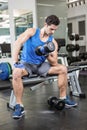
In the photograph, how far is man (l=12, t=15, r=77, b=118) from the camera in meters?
2.76

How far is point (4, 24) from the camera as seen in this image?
6.59 m

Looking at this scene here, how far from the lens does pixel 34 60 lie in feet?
9.93

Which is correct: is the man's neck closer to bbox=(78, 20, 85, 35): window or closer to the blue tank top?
the blue tank top

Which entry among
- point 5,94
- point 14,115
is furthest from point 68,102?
point 5,94

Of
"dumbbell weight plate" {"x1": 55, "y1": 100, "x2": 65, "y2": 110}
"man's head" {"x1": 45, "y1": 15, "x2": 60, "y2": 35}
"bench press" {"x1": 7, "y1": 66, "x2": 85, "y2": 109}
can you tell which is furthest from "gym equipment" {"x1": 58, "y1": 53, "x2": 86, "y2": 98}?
"man's head" {"x1": 45, "y1": 15, "x2": 60, "y2": 35}

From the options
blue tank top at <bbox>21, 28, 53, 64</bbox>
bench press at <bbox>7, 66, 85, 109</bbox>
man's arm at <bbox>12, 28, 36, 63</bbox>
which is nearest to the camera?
man's arm at <bbox>12, 28, 36, 63</bbox>

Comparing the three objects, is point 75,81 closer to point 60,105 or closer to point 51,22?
point 60,105

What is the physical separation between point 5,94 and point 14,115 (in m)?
1.49

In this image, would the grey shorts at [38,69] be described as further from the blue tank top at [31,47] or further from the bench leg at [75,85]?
the bench leg at [75,85]

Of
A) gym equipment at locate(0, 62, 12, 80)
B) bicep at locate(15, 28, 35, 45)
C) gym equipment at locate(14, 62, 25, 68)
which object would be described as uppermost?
bicep at locate(15, 28, 35, 45)

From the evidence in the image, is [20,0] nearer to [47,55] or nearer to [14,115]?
[47,55]

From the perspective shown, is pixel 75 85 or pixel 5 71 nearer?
pixel 75 85

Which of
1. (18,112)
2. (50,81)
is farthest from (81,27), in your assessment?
(18,112)

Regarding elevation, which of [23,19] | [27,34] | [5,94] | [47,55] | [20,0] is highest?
[20,0]
